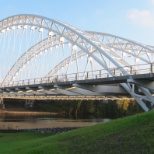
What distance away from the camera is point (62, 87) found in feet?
108

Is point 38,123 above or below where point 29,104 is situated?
below

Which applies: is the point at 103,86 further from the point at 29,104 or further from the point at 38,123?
the point at 29,104

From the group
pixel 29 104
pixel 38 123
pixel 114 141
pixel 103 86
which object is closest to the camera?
pixel 114 141

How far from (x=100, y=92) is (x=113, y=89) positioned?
4.20 feet

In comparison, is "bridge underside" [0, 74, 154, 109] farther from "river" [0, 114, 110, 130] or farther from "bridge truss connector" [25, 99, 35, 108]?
"bridge truss connector" [25, 99, 35, 108]

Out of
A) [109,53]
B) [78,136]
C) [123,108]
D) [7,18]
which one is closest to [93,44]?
[109,53]

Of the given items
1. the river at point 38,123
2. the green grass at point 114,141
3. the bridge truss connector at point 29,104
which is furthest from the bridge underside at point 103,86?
the bridge truss connector at point 29,104

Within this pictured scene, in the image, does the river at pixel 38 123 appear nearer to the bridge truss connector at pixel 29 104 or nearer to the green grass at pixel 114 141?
the green grass at pixel 114 141

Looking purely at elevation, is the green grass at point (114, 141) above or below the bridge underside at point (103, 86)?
below

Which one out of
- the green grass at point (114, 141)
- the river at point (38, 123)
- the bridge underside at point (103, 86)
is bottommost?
the river at point (38, 123)

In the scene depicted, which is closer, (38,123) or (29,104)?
(38,123)

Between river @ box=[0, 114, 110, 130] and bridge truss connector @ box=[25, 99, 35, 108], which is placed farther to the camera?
bridge truss connector @ box=[25, 99, 35, 108]

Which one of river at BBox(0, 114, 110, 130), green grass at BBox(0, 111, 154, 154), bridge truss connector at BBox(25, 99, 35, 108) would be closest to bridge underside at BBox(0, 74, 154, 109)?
river at BBox(0, 114, 110, 130)

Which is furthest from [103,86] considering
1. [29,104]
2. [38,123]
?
[29,104]
